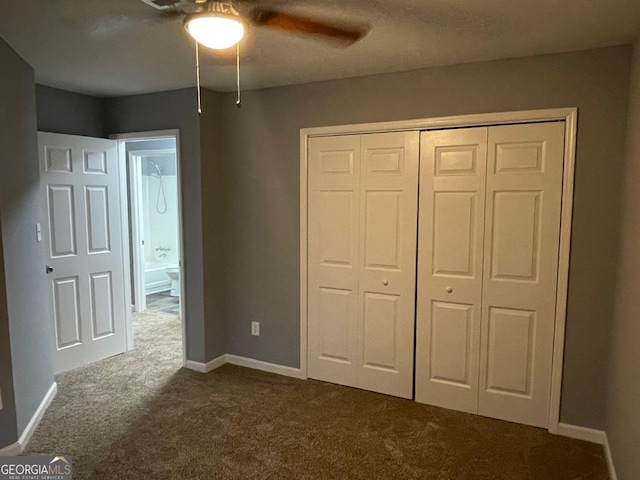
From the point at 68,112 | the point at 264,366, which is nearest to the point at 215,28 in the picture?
the point at 68,112

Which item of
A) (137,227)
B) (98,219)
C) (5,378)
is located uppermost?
(98,219)

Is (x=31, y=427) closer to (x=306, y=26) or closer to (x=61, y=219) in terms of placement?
(x=61, y=219)

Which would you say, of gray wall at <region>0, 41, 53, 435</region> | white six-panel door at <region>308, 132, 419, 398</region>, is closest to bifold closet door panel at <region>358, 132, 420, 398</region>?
white six-panel door at <region>308, 132, 419, 398</region>

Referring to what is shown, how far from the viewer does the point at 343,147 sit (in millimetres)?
3283

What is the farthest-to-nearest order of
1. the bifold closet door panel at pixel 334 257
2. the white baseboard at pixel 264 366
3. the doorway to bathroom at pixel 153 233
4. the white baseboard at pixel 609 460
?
1. the doorway to bathroom at pixel 153 233
2. the white baseboard at pixel 264 366
3. the bifold closet door panel at pixel 334 257
4. the white baseboard at pixel 609 460

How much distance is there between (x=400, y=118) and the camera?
3.08 metres

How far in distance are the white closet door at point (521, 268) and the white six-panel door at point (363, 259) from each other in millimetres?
510

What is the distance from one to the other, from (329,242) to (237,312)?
1.08 m

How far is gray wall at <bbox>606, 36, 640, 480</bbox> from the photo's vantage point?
2.00m

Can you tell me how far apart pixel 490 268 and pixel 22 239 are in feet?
9.47

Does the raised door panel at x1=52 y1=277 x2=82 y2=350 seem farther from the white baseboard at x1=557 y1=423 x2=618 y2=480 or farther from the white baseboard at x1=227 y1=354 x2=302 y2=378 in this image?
the white baseboard at x1=557 y1=423 x2=618 y2=480

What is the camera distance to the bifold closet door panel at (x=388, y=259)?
3.11 meters

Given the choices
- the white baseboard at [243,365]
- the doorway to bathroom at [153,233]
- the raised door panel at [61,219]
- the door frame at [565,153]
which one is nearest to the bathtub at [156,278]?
the doorway to bathroom at [153,233]

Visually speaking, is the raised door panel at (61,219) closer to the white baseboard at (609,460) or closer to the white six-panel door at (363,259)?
the white six-panel door at (363,259)
